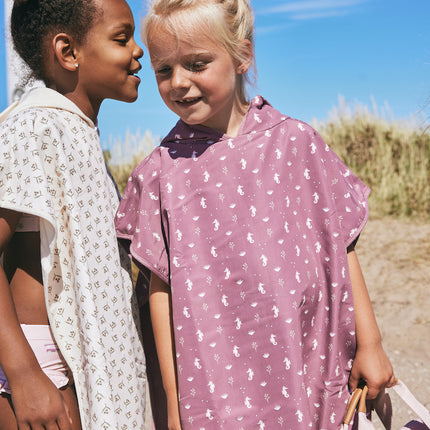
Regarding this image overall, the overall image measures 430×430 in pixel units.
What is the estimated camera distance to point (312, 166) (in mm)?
2168

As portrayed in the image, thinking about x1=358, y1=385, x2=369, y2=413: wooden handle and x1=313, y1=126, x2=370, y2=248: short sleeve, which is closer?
x1=358, y1=385, x2=369, y2=413: wooden handle

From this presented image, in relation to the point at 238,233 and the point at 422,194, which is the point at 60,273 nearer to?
the point at 238,233

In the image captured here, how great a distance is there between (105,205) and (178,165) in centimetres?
29

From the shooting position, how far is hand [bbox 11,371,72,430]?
178 cm

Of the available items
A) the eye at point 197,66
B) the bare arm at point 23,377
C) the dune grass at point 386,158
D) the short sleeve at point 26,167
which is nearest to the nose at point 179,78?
the eye at point 197,66

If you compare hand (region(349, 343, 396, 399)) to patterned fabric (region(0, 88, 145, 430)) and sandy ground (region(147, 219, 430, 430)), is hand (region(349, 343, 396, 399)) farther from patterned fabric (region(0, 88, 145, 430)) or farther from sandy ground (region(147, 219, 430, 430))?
sandy ground (region(147, 219, 430, 430))

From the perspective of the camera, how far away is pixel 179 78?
6.68 ft

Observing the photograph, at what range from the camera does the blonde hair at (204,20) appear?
204 cm

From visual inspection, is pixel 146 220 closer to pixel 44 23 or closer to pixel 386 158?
pixel 44 23

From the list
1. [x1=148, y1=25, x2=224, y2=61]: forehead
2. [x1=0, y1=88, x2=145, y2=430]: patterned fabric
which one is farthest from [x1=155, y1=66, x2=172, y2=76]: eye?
[x1=0, y1=88, x2=145, y2=430]: patterned fabric

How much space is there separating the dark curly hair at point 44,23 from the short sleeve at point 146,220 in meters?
0.54

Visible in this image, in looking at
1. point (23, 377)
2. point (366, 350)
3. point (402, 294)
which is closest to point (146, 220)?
point (23, 377)

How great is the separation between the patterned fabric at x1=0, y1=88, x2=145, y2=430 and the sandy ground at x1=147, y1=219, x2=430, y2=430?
2653 millimetres

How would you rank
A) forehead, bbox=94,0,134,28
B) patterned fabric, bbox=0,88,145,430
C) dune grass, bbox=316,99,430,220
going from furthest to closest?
dune grass, bbox=316,99,430,220
forehead, bbox=94,0,134,28
patterned fabric, bbox=0,88,145,430
